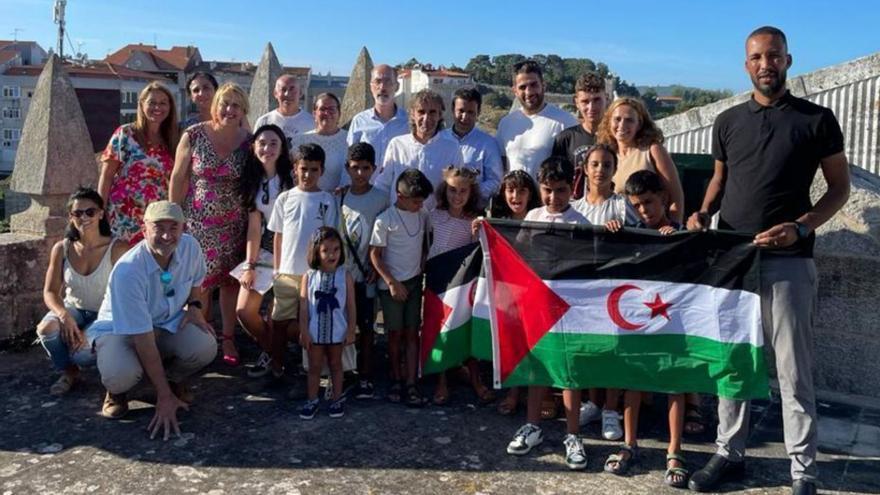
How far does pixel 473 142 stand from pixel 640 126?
130 cm

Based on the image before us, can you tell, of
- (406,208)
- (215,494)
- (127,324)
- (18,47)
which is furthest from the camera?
(18,47)

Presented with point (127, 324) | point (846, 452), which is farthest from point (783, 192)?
point (127, 324)

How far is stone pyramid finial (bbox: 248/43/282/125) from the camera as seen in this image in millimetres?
8367

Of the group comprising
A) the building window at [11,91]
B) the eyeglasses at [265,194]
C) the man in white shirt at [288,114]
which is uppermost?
→ the building window at [11,91]

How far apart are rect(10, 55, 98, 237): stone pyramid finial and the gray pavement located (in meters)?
1.62

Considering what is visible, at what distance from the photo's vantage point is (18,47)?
69938 mm

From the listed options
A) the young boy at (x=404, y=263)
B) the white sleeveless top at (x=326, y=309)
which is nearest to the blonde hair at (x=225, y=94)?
the young boy at (x=404, y=263)

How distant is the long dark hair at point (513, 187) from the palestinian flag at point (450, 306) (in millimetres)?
338

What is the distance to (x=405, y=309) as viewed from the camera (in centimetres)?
549

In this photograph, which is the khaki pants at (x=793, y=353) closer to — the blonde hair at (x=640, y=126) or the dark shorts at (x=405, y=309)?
the blonde hair at (x=640, y=126)

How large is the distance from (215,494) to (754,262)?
300 cm

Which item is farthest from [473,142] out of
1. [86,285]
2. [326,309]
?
[86,285]

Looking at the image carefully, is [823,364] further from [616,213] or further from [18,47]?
[18,47]

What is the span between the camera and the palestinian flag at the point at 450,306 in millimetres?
5285
